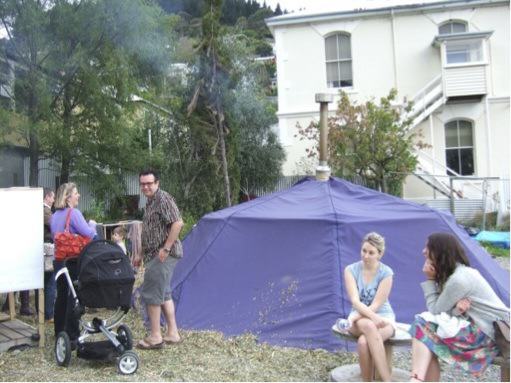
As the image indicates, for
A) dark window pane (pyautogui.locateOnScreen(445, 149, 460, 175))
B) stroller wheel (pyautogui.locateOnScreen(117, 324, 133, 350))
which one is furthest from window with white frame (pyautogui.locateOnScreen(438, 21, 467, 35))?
stroller wheel (pyautogui.locateOnScreen(117, 324, 133, 350))

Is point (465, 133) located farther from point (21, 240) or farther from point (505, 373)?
point (21, 240)

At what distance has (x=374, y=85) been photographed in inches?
706

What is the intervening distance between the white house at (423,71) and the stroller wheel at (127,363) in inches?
538

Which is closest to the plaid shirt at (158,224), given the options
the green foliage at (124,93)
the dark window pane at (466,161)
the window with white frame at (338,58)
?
the green foliage at (124,93)

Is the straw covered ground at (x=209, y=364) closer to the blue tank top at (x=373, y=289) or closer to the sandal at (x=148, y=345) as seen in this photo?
the sandal at (x=148, y=345)

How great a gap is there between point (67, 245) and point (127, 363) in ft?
4.42

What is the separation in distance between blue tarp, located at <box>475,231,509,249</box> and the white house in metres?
4.05

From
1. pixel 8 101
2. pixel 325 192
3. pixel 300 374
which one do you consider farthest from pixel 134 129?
pixel 300 374

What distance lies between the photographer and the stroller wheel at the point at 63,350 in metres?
4.38

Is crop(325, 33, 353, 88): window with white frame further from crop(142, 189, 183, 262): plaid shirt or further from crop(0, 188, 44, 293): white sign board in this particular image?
crop(0, 188, 44, 293): white sign board

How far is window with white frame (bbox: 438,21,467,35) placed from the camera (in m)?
17.7

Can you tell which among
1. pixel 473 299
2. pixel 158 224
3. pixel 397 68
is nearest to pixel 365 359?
pixel 473 299

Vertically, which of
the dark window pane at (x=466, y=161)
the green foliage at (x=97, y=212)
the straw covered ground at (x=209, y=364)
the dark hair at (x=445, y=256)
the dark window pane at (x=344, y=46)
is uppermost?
the dark window pane at (x=344, y=46)

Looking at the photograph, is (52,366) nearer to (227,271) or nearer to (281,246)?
(227,271)
